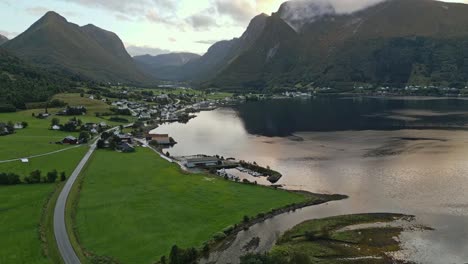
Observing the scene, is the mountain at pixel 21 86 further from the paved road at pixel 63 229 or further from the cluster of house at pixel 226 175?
the cluster of house at pixel 226 175

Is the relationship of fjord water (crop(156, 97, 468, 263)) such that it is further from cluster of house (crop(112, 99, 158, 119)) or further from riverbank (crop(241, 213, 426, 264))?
cluster of house (crop(112, 99, 158, 119))

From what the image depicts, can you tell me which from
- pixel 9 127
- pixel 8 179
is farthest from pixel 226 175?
pixel 9 127

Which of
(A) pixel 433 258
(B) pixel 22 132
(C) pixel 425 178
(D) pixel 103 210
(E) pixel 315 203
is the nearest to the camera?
(A) pixel 433 258

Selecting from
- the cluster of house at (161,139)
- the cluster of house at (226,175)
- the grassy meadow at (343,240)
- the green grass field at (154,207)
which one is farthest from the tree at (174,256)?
the cluster of house at (161,139)

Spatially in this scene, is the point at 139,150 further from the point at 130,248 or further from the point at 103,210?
the point at 130,248

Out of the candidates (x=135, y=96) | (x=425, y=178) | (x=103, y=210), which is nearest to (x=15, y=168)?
(x=103, y=210)
